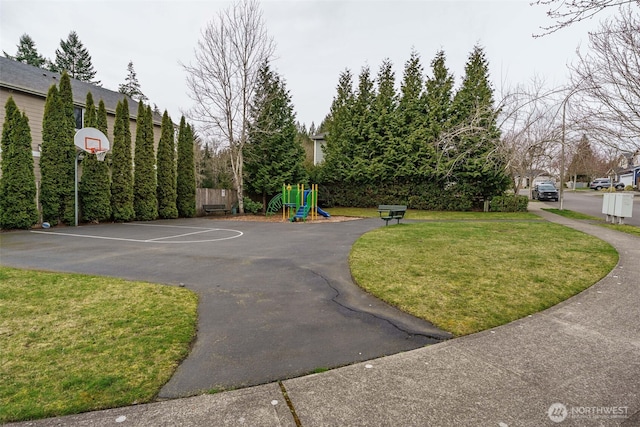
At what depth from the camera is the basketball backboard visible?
13.1 metres

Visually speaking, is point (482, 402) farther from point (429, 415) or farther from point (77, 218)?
point (77, 218)

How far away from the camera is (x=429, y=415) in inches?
81.1

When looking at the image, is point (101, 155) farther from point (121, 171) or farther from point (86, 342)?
point (86, 342)

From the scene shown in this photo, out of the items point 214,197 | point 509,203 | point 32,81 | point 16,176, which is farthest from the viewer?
point 214,197

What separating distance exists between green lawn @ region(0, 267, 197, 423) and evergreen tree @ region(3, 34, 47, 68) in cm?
4495

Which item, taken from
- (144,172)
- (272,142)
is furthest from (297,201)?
(144,172)

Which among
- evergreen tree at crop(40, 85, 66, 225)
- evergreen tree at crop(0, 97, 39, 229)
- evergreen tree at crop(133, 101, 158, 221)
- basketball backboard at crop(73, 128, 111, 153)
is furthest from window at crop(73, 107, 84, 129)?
evergreen tree at crop(0, 97, 39, 229)

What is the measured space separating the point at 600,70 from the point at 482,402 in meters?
11.2

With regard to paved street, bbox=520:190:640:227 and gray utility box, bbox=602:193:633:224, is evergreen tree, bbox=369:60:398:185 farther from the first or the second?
gray utility box, bbox=602:193:633:224

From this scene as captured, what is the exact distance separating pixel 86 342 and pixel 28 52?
1938 inches

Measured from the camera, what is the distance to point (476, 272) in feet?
18.5

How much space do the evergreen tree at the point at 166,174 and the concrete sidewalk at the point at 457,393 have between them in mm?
16647

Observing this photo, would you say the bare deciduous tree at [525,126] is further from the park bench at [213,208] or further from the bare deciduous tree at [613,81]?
the park bench at [213,208]

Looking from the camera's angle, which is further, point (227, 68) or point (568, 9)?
point (227, 68)
